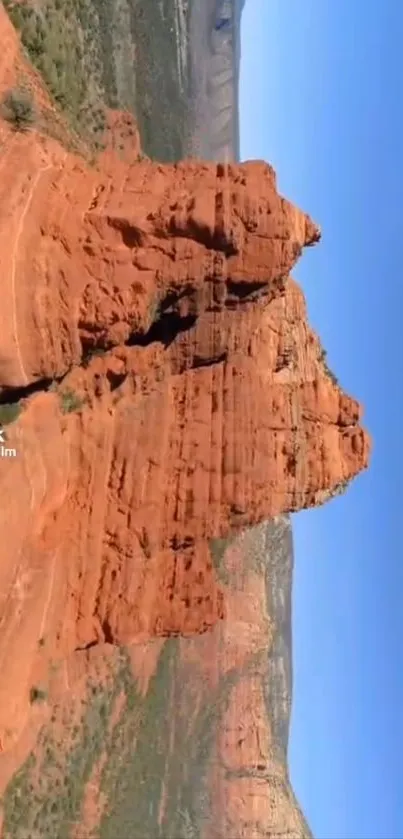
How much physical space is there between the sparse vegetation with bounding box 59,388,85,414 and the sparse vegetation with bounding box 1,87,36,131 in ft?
17.0

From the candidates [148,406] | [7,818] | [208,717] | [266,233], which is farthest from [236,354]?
→ [208,717]

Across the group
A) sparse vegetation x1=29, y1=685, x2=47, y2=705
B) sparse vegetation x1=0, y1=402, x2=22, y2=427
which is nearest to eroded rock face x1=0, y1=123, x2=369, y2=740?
sparse vegetation x1=0, y1=402, x2=22, y2=427

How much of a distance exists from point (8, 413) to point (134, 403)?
13.8 ft

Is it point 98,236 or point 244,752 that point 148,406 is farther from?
point 244,752

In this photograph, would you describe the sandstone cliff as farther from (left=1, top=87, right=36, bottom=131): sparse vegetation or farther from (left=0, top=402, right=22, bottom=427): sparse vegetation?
(left=1, top=87, right=36, bottom=131): sparse vegetation

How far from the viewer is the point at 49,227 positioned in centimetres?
1553

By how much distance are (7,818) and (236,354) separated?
45.1 feet

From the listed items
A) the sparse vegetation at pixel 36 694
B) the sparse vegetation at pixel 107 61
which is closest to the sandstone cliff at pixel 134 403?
the sparse vegetation at pixel 36 694

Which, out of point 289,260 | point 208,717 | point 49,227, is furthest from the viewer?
point 208,717

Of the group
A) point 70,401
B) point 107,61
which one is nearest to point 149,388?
point 70,401

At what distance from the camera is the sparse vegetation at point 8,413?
15938 mm

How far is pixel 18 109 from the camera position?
2031 centimetres

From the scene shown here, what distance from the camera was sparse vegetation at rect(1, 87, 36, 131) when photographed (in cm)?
1965

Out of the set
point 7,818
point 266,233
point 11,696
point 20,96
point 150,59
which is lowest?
point 7,818
